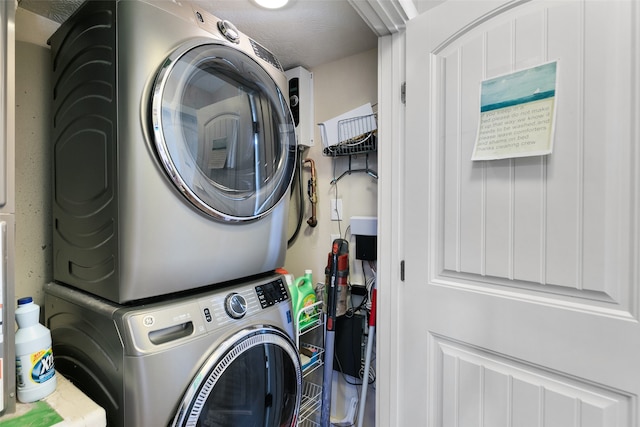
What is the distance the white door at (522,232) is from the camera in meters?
0.86

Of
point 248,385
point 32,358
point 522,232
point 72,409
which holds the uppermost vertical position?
point 522,232

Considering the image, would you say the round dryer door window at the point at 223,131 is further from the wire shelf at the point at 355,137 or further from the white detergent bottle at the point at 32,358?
the white detergent bottle at the point at 32,358

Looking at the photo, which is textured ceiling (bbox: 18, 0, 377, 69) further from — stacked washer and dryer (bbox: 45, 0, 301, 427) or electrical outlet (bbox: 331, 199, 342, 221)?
electrical outlet (bbox: 331, 199, 342, 221)

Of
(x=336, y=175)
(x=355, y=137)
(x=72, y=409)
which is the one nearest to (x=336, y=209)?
(x=336, y=175)

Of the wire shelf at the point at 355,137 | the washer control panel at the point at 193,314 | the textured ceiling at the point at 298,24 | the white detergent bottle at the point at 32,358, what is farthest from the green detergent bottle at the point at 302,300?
the textured ceiling at the point at 298,24

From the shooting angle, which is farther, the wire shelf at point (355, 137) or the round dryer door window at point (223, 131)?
the wire shelf at point (355, 137)

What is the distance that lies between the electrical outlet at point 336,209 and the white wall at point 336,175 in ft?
0.08

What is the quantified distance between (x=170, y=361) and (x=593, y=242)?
127 cm

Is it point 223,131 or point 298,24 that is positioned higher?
point 298,24

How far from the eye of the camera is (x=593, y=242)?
34.9 inches

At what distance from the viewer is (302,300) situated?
5.28 ft

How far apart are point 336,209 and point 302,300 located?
59 centimetres

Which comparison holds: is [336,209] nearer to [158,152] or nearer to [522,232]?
[522,232]

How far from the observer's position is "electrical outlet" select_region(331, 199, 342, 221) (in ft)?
6.16
